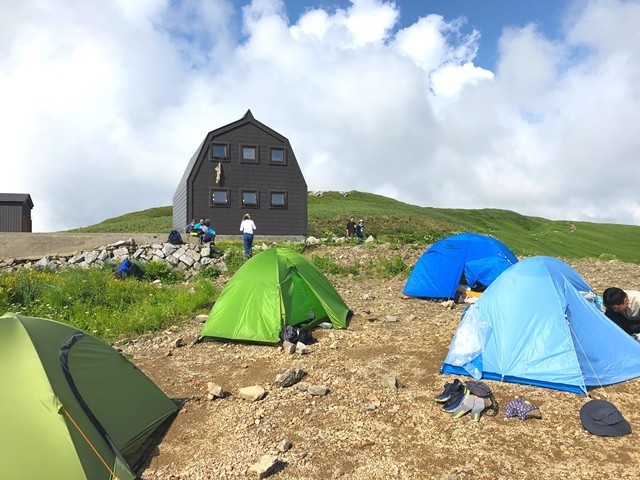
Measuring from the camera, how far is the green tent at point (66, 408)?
4293 millimetres

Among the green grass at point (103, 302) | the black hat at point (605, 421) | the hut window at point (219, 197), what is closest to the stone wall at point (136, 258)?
the green grass at point (103, 302)

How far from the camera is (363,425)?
570 centimetres

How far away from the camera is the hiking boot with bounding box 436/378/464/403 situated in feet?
20.2

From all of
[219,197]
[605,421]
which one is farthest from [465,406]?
[219,197]

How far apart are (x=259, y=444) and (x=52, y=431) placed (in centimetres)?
218

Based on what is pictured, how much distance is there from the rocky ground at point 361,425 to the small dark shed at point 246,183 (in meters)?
21.3

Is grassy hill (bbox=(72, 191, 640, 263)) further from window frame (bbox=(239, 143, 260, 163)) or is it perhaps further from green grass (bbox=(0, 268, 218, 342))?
green grass (bbox=(0, 268, 218, 342))

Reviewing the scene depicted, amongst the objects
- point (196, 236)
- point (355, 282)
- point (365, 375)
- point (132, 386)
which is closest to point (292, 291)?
point (365, 375)

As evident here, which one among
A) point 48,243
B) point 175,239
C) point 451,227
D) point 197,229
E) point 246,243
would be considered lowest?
point 48,243

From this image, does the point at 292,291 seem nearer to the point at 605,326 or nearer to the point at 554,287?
the point at 554,287

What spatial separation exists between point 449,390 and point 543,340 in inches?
70.4

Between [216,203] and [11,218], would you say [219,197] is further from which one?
[11,218]

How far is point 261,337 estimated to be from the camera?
9.28 m

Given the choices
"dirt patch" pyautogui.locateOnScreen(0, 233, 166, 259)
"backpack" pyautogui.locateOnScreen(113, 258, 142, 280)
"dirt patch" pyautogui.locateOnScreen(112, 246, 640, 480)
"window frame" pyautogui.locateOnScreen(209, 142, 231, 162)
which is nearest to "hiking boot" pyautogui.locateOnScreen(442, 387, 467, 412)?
"dirt patch" pyautogui.locateOnScreen(112, 246, 640, 480)
